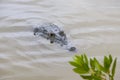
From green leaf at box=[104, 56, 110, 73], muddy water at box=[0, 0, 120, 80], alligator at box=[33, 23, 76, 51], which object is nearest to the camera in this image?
green leaf at box=[104, 56, 110, 73]

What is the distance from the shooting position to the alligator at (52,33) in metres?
2.10

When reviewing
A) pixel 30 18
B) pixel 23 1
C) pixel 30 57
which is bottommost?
pixel 30 57

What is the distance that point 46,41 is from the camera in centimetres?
211

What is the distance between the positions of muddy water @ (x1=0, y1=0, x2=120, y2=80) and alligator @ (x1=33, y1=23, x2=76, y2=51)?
65 mm

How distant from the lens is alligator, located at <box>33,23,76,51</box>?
2.10 m

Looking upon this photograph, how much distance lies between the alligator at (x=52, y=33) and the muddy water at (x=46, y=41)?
65 mm

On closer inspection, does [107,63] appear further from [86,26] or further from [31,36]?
[86,26]

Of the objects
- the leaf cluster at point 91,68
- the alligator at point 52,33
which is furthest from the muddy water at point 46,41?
the leaf cluster at point 91,68

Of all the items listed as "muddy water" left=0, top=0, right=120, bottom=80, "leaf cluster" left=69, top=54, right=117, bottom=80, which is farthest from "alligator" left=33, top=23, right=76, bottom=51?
"leaf cluster" left=69, top=54, right=117, bottom=80

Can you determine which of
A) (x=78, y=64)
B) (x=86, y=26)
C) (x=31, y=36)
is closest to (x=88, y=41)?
(x=86, y=26)

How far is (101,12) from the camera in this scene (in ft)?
8.84

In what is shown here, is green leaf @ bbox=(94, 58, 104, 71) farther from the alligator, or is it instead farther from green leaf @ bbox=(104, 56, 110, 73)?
the alligator

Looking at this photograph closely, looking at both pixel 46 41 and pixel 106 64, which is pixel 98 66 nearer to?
pixel 106 64

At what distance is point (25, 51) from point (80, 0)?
1.30m
